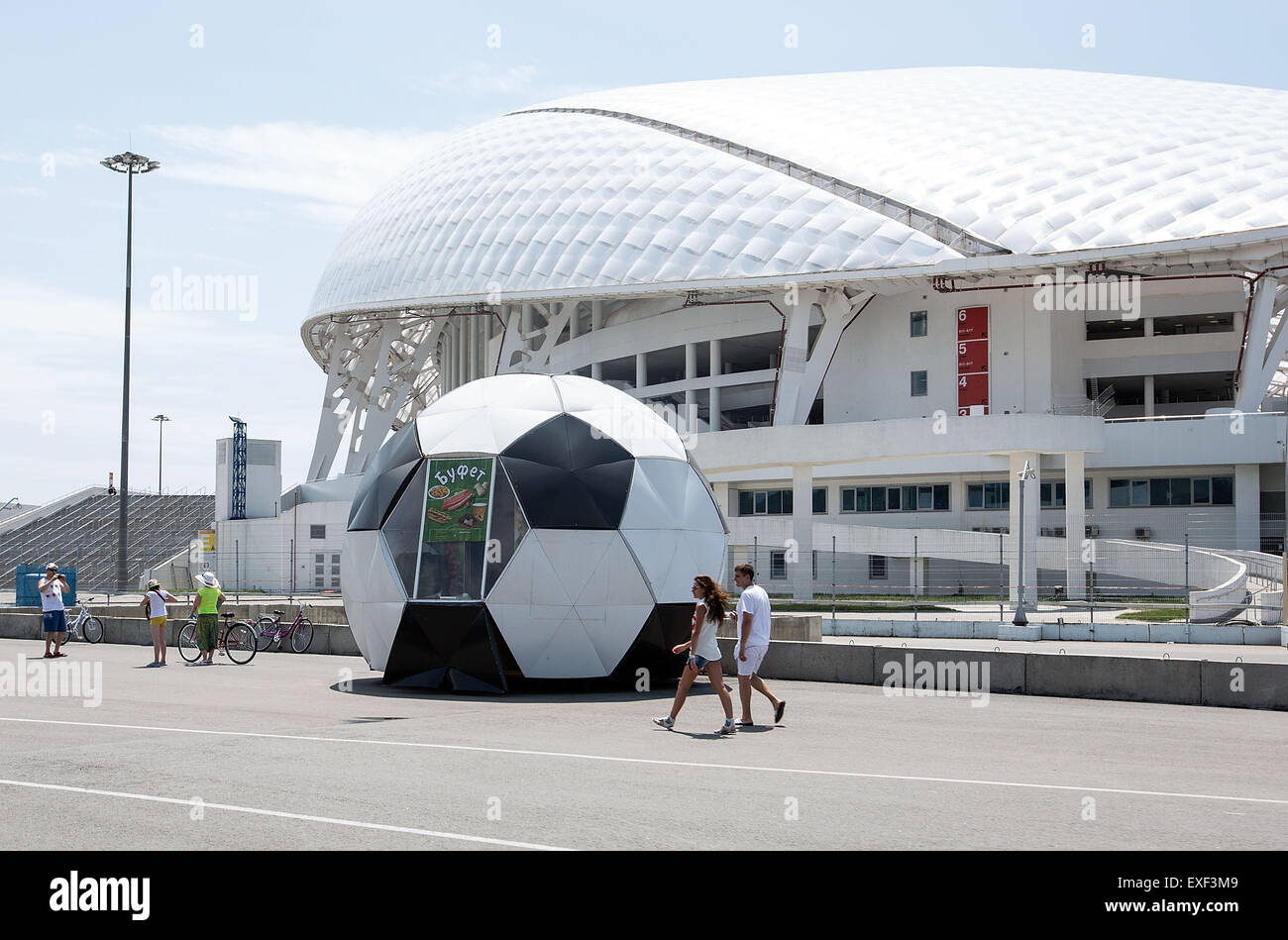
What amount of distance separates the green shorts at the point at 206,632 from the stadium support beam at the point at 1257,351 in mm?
35120

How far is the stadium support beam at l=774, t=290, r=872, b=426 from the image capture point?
48250mm

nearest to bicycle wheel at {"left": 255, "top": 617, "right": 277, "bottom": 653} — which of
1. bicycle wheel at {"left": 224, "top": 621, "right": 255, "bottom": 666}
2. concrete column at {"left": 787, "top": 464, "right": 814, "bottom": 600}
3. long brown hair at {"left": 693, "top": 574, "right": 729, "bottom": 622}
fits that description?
bicycle wheel at {"left": 224, "top": 621, "right": 255, "bottom": 666}

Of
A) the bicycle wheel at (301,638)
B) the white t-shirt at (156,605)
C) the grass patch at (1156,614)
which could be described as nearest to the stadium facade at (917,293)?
the grass patch at (1156,614)

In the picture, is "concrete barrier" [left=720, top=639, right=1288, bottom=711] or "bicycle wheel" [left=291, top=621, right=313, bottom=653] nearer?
"concrete barrier" [left=720, top=639, right=1288, bottom=711]

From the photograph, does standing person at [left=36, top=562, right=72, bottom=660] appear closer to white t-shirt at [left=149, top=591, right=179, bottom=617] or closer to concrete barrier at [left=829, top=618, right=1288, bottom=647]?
white t-shirt at [left=149, top=591, right=179, bottom=617]

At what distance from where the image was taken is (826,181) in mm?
50656

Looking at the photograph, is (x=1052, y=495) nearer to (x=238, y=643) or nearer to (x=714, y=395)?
(x=714, y=395)

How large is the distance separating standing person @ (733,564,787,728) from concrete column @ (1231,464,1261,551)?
33.9m

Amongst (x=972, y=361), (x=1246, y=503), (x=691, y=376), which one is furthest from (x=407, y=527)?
(x=691, y=376)

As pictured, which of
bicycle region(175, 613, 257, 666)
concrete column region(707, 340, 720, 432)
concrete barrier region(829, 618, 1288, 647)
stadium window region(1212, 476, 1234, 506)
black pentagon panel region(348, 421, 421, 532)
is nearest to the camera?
black pentagon panel region(348, 421, 421, 532)

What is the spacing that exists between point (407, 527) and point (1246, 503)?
115 feet

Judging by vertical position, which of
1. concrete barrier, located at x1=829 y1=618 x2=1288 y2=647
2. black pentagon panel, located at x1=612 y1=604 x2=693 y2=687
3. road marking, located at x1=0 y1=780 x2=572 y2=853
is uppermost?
black pentagon panel, located at x1=612 y1=604 x2=693 y2=687

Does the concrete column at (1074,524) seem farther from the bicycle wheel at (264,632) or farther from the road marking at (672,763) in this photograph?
the road marking at (672,763)

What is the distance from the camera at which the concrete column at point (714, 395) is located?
175 feet
